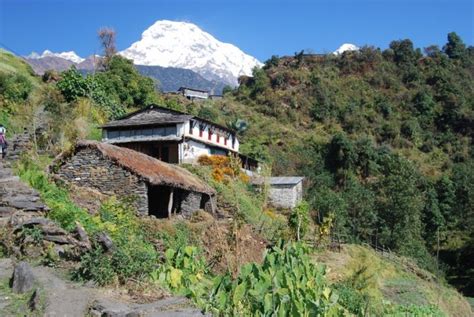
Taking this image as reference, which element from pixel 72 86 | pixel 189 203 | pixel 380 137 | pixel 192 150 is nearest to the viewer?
pixel 189 203

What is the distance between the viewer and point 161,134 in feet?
115

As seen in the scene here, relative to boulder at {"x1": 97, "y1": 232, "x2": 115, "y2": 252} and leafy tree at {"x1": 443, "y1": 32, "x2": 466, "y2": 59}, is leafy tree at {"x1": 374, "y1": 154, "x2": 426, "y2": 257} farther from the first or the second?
leafy tree at {"x1": 443, "y1": 32, "x2": 466, "y2": 59}

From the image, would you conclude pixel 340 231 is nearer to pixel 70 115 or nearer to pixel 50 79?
pixel 70 115

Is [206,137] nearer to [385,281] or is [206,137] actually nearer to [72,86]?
[72,86]

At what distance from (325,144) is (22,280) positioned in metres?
55.8

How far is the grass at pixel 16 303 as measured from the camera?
7.49m

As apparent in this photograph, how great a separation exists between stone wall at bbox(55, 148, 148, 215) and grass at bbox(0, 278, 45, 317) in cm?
1109

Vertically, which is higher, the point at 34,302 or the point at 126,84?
the point at 126,84

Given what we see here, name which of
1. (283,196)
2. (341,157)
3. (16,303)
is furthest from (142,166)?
(341,157)

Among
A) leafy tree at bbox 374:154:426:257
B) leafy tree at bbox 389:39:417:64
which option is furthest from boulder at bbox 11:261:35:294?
leafy tree at bbox 389:39:417:64

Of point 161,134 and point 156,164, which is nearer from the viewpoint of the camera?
point 156,164

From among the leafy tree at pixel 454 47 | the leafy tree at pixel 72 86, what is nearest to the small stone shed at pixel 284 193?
the leafy tree at pixel 72 86

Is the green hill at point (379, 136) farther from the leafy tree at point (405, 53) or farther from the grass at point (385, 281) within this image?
the grass at point (385, 281)

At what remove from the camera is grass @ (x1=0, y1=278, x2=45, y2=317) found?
7.49 meters
